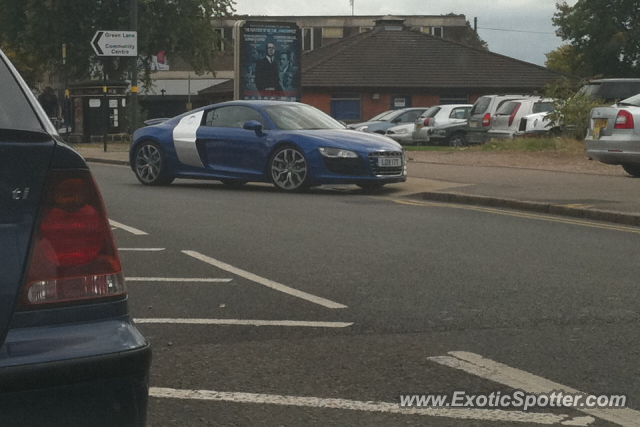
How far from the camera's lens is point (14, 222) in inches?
115

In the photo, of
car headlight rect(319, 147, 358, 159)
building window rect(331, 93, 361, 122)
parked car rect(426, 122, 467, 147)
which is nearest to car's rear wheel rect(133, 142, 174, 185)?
car headlight rect(319, 147, 358, 159)

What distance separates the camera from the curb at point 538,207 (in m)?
12.3

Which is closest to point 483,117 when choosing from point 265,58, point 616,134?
point 265,58

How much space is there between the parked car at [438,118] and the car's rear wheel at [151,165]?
732 inches

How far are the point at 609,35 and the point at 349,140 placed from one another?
62897 millimetres

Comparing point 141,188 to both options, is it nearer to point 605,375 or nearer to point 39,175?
point 605,375

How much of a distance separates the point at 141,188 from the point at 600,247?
8.80 m

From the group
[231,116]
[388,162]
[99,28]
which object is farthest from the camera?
[99,28]

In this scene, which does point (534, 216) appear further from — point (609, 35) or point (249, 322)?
point (609, 35)

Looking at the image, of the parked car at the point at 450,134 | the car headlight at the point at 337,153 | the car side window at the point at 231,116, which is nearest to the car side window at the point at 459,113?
the parked car at the point at 450,134

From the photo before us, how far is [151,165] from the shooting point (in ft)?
57.8

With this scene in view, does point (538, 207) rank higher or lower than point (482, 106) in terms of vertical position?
lower

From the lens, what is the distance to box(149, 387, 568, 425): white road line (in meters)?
4.46

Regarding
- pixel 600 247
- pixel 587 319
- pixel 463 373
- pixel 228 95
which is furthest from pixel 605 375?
pixel 228 95
